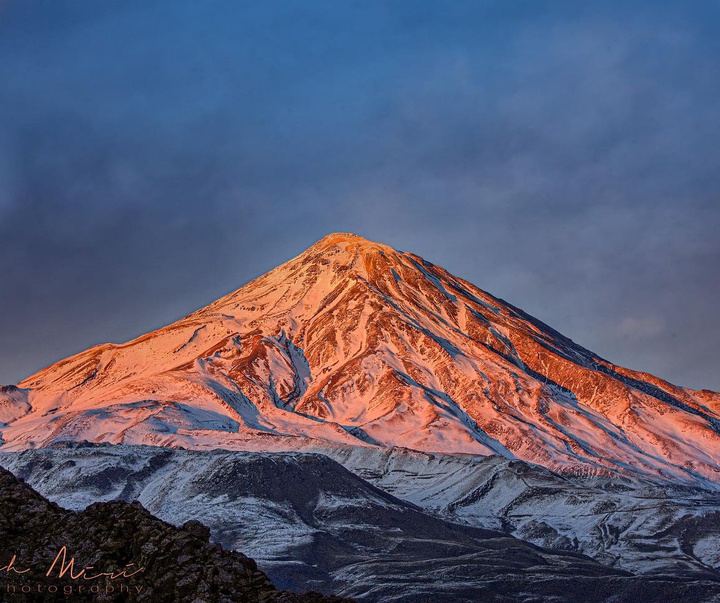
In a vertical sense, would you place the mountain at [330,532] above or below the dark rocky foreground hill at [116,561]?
above

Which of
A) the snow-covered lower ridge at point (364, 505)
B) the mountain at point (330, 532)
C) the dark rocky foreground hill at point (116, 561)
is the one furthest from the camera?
the snow-covered lower ridge at point (364, 505)

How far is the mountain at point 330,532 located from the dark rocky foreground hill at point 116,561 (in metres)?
70.4

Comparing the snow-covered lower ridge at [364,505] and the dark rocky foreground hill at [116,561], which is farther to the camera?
the snow-covered lower ridge at [364,505]

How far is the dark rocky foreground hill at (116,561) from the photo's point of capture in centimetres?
2059

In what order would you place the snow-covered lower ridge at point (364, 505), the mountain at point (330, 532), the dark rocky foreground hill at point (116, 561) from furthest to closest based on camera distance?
the snow-covered lower ridge at point (364, 505)
the mountain at point (330, 532)
the dark rocky foreground hill at point (116, 561)

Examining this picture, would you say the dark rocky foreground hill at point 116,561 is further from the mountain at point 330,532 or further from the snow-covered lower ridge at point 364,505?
the snow-covered lower ridge at point 364,505

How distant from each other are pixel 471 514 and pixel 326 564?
48.4m

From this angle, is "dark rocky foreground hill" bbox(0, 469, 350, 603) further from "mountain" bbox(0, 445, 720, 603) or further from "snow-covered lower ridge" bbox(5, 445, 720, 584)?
"snow-covered lower ridge" bbox(5, 445, 720, 584)

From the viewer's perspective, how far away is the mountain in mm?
96625

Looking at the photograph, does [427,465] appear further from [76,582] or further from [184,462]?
[76,582]

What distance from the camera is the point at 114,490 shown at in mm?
142375

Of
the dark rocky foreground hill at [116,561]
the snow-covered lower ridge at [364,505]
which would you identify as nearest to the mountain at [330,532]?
the snow-covered lower ridge at [364,505]

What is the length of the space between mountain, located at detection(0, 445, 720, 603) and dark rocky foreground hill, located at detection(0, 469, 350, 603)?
231 ft

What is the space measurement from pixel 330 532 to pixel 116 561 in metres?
103
